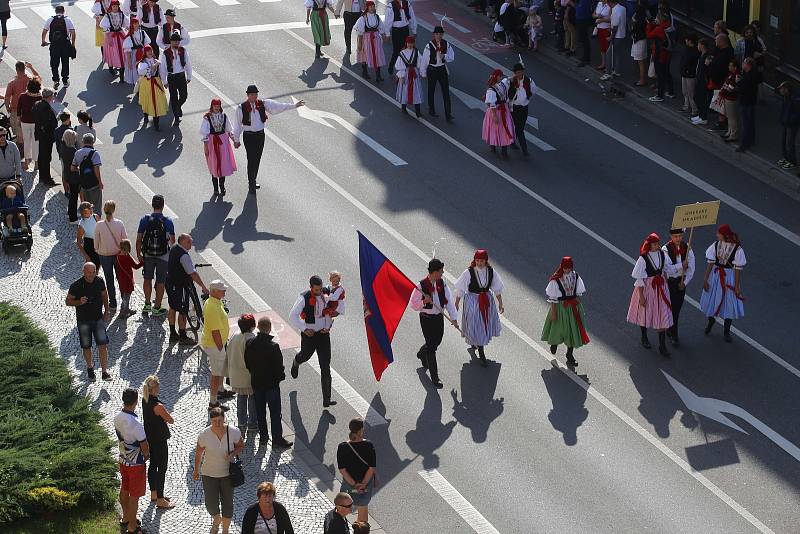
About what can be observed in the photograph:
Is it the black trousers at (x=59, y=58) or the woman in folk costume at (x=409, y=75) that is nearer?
the woman in folk costume at (x=409, y=75)

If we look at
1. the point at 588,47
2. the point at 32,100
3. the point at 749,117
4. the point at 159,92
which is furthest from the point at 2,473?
the point at 588,47

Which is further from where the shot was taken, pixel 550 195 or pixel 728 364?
pixel 550 195

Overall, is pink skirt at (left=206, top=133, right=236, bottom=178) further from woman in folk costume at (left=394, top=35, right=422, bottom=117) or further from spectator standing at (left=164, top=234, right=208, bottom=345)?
spectator standing at (left=164, top=234, right=208, bottom=345)

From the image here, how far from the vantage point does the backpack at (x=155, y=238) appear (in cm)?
2005

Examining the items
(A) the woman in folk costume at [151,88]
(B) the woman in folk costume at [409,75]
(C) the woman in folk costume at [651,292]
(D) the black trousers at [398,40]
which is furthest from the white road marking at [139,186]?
(C) the woman in folk costume at [651,292]

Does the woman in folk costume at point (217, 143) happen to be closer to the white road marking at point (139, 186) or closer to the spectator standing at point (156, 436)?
the white road marking at point (139, 186)

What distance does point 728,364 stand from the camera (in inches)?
776

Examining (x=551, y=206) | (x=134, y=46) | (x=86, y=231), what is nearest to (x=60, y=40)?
(x=134, y=46)

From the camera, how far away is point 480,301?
19328 mm

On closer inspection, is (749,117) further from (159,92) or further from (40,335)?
(40,335)

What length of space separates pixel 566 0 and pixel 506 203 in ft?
25.6

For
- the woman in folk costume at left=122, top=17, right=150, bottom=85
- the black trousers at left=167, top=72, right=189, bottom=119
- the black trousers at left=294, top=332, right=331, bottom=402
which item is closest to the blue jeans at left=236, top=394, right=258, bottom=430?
the black trousers at left=294, top=332, right=331, bottom=402

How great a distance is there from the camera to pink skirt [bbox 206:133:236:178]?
24.4 m

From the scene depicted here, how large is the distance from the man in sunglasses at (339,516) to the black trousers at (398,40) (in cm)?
1789
